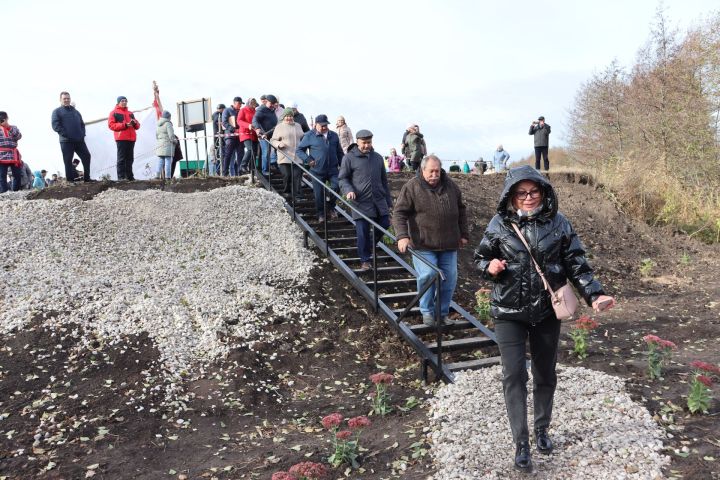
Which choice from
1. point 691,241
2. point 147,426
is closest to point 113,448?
point 147,426

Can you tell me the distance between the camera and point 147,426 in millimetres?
5078

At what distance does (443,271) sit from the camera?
19.7ft

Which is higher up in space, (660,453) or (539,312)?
(539,312)

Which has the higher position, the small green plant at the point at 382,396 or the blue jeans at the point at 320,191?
the blue jeans at the point at 320,191

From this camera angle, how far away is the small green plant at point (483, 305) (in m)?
7.80

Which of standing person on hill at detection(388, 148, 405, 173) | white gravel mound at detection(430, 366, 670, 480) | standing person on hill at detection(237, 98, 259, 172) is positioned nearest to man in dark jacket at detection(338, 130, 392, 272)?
white gravel mound at detection(430, 366, 670, 480)

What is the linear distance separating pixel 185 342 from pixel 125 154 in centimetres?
630

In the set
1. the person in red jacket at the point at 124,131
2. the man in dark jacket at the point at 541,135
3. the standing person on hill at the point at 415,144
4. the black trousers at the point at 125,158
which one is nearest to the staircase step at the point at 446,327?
the person in red jacket at the point at 124,131

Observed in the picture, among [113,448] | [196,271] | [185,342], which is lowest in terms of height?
[113,448]

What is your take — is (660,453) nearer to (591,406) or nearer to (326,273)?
(591,406)

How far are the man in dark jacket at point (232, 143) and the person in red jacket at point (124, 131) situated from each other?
2.01 m

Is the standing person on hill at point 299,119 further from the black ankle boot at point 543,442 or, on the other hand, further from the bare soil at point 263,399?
the black ankle boot at point 543,442

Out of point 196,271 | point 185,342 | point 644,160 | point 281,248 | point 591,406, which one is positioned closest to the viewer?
point 591,406

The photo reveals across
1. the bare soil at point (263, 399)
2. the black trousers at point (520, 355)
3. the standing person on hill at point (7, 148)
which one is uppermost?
the standing person on hill at point (7, 148)
